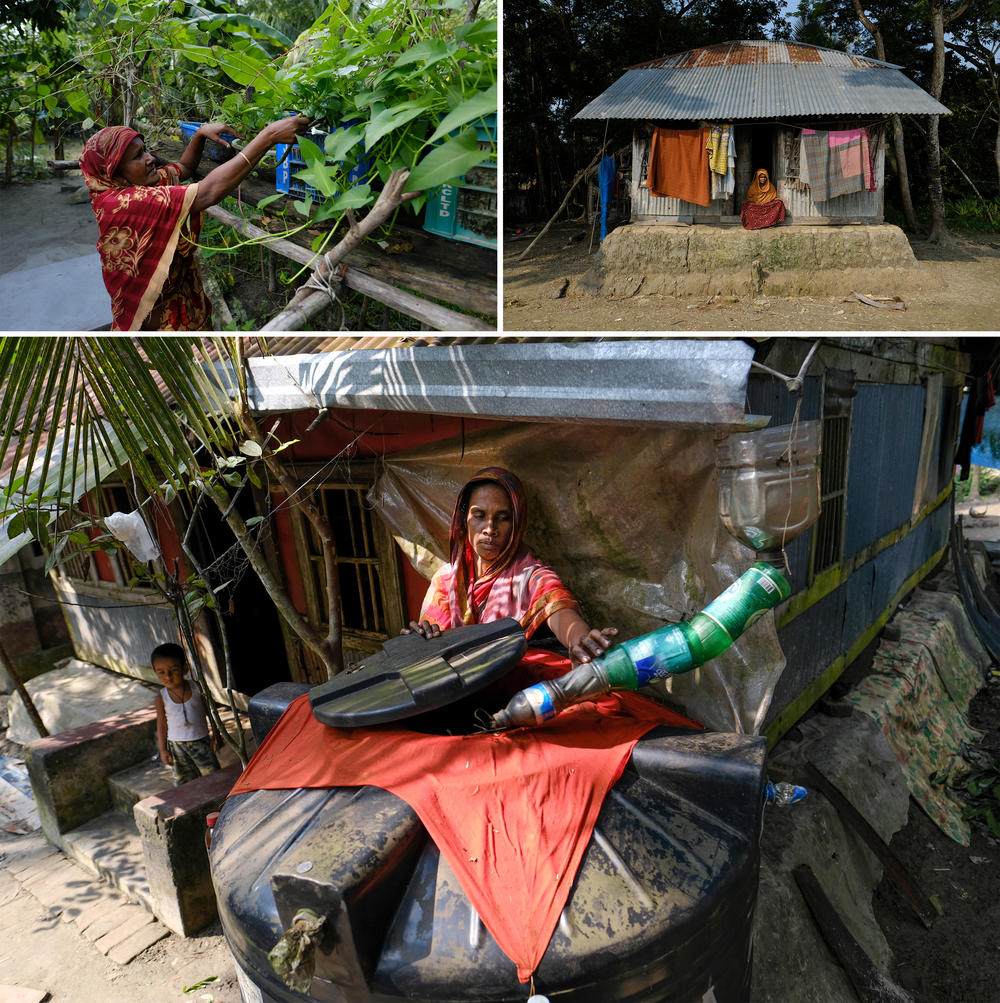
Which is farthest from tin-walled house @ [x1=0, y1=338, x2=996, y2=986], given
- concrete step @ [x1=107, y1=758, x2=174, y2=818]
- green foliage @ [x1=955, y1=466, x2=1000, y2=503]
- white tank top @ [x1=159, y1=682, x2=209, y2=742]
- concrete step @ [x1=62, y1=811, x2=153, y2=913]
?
green foliage @ [x1=955, y1=466, x2=1000, y2=503]

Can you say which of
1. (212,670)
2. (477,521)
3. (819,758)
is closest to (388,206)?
(477,521)

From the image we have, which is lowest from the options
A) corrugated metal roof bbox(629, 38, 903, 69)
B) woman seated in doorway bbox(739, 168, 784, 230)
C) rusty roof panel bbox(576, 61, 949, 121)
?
woman seated in doorway bbox(739, 168, 784, 230)

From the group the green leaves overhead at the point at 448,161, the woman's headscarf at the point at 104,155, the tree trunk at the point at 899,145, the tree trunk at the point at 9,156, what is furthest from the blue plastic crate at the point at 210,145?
the tree trunk at the point at 899,145

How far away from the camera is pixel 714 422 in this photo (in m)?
2.32

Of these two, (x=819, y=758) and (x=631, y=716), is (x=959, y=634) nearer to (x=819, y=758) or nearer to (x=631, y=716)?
(x=819, y=758)

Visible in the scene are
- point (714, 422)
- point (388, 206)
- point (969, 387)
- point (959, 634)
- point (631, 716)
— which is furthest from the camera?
point (969, 387)

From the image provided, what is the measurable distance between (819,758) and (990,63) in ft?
14.5

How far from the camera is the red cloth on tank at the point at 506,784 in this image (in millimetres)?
2014

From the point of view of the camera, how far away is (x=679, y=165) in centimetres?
768

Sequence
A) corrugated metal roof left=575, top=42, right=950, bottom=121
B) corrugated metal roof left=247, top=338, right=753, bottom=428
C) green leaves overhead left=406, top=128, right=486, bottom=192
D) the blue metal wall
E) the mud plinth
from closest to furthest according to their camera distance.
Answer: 1. green leaves overhead left=406, top=128, right=486, bottom=192
2. corrugated metal roof left=247, top=338, right=753, bottom=428
3. the blue metal wall
4. corrugated metal roof left=575, top=42, right=950, bottom=121
5. the mud plinth

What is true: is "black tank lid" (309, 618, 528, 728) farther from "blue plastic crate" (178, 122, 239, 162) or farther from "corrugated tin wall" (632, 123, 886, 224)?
"corrugated tin wall" (632, 123, 886, 224)

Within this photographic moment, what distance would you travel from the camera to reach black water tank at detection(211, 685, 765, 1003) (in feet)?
6.38

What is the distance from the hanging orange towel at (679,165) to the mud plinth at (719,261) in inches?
14.4

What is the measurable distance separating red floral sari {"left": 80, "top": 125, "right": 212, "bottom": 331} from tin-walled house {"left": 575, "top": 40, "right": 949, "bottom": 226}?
4.71 m
